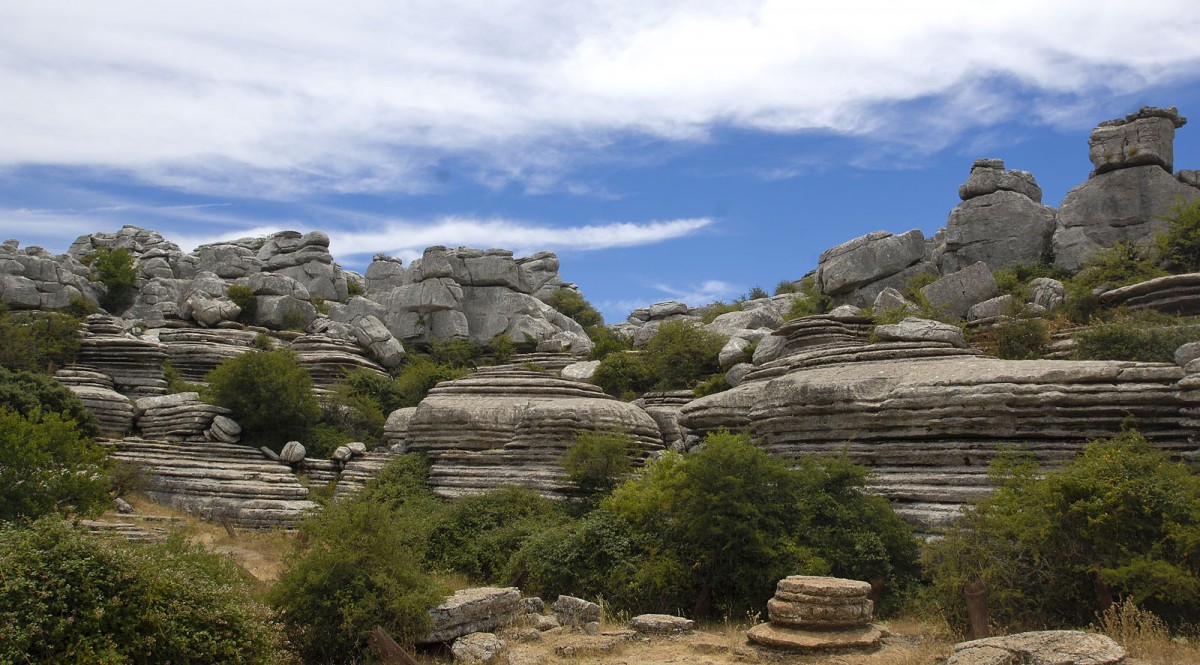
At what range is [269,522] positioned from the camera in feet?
73.9

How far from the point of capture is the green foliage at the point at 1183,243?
2888cm

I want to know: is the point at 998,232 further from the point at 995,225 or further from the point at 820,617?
the point at 820,617

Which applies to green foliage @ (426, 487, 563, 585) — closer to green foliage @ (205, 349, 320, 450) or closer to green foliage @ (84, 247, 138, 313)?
green foliage @ (205, 349, 320, 450)

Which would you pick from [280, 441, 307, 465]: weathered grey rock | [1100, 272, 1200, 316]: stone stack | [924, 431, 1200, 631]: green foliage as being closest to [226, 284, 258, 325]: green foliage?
[280, 441, 307, 465]: weathered grey rock

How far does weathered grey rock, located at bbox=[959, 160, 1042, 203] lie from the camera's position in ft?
126

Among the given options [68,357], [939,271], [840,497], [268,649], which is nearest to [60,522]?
[268,649]

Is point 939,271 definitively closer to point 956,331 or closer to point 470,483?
point 956,331

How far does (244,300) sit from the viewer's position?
43781 mm

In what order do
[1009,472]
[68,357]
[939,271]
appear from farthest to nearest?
[939,271], [68,357], [1009,472]

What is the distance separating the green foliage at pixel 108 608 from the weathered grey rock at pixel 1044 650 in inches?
276

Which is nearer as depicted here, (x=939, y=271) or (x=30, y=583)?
(x=30, y=583)

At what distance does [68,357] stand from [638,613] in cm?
2673

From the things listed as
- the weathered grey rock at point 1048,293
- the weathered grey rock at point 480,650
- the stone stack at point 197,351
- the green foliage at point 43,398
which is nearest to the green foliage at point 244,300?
the stone stack at point 197,351

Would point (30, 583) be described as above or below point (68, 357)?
below
